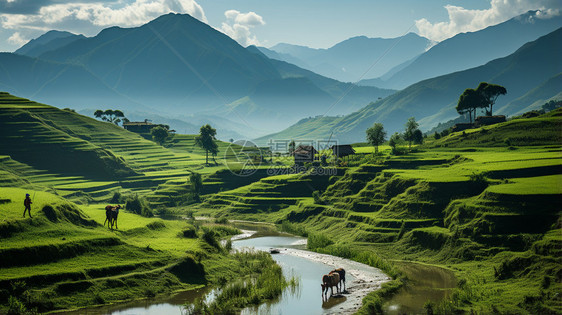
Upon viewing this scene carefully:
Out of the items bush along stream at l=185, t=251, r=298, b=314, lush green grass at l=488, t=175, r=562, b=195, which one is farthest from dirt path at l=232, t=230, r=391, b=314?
lush green grass at l=488, t=175, r=562, b=195

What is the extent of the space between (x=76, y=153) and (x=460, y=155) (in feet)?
384

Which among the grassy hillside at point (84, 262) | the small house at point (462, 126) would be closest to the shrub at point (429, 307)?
the grassy hillside at point (84, 262)

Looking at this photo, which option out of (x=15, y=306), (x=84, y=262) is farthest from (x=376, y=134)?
(x=15, y=306)

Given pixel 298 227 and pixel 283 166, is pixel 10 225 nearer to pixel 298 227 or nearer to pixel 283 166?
pixel 298 227

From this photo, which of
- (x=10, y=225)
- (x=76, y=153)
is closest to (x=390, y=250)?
(x=10, y=225)

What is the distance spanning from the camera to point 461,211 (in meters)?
68.3

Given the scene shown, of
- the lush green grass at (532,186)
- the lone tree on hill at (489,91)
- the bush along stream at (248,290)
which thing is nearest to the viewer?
the bush along stream at (248,290)

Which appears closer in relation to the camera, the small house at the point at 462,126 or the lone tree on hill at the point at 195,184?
the small house at the point at 462,126

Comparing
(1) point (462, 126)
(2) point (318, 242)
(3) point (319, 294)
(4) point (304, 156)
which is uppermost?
(1) point (462, 126)

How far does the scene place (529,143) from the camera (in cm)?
10731

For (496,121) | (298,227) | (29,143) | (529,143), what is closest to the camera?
(298,227)

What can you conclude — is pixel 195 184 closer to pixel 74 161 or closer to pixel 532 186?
pixel 74 161

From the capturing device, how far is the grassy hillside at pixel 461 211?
5001 centimetres

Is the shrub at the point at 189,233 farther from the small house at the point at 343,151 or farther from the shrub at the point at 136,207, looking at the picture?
the small house at the point at 343,151
